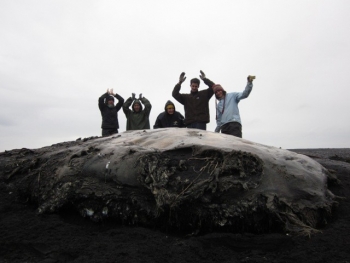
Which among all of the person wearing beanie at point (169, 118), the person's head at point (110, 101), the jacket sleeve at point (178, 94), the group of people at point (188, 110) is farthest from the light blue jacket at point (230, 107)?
the person's head at point (110, 101)

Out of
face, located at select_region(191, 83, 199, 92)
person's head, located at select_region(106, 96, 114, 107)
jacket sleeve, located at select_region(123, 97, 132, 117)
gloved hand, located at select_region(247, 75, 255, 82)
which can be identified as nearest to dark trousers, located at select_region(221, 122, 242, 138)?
gloved hand, located at select_region(247, 75, 255, 82)

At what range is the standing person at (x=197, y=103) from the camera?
277 inches

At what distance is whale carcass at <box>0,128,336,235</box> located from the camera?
318 centimetres

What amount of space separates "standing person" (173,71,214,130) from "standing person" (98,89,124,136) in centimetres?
169

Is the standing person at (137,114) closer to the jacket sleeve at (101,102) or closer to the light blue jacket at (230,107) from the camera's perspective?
the jacket sleeve at (101,102)

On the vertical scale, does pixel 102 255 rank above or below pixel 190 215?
below

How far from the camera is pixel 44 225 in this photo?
352cm

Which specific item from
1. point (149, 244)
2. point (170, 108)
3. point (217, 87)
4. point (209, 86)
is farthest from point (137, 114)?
point (149, 244)

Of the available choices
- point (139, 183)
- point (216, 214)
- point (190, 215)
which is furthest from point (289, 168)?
point (139, 183)

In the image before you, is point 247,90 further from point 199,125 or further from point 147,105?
point 147,105

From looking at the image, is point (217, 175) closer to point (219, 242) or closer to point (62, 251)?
point (219, 242)

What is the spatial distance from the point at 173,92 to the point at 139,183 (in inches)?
155

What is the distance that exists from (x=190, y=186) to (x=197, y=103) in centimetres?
395

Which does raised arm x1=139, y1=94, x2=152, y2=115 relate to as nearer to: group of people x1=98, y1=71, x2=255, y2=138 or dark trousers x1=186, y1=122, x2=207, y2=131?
group of people x1=98, y1=71, x2=255, y2=138
